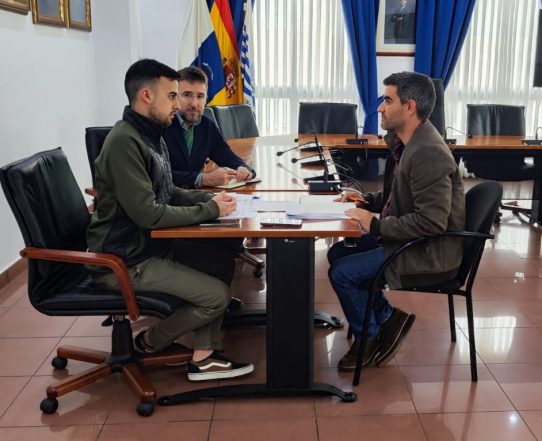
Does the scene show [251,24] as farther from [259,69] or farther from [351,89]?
[351,89]

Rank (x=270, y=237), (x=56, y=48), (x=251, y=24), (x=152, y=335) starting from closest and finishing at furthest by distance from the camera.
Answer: (x=270, y=237) → (x=152, y=335) → (x=56, y=48) → (x=251, y=24)

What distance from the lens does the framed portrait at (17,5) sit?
127 inches

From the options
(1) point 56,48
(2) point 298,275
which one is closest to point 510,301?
(2) point 298,275

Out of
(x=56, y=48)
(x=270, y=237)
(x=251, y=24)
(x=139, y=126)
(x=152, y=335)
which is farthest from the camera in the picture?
(x=251, y=24)

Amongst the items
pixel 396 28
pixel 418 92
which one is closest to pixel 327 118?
pixel 396 28

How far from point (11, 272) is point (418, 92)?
241cm

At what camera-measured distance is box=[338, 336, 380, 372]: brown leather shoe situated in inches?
92.7

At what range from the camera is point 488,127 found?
5.11m

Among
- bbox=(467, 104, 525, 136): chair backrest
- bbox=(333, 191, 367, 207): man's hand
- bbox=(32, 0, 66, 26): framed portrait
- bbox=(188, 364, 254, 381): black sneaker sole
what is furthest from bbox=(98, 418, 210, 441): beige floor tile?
bbox=(467, 104, 525, 136): chair backrest

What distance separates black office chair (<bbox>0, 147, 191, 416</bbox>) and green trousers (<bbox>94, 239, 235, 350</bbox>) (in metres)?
0.04

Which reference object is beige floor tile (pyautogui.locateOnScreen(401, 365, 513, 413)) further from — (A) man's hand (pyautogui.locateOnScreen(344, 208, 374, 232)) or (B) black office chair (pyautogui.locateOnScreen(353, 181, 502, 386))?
(A) man's hand (pyautogui.locateOnScreen(344, 208, 374, 232))

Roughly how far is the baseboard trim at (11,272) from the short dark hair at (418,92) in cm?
230

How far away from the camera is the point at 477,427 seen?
6.52ft

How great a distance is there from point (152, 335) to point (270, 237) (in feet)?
2.17
